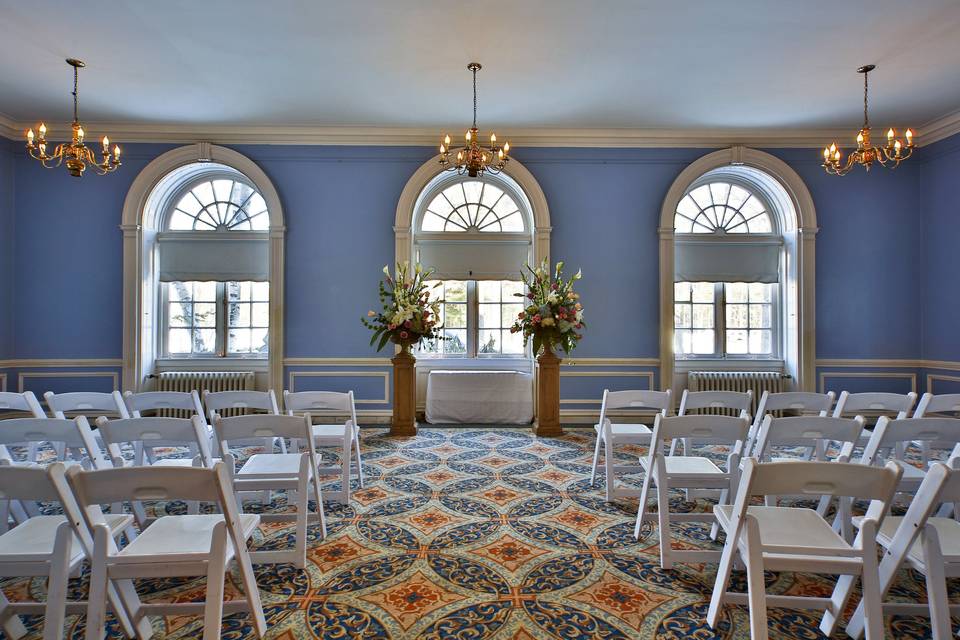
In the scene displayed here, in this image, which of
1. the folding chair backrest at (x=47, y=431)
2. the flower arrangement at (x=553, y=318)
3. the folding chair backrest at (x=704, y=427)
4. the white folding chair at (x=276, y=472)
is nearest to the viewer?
the folding chair backrest at (x=47, y=431)

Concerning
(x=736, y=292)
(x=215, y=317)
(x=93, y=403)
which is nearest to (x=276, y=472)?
(x=93, y=403)

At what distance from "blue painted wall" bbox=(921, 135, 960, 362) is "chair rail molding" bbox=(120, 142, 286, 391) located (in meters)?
8.16

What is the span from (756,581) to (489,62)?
4.61 m

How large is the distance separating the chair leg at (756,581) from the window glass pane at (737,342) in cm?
590

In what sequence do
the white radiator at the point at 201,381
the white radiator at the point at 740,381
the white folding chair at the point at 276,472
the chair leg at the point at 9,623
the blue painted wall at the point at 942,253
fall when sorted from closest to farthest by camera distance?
the chair leg at the point at 9,623 < the white folding chair at the point at 276,472 < the blue painted wall at the point at 942,253 < the white radiator at the point at 201,381 < the white radiator at the point at 740,381

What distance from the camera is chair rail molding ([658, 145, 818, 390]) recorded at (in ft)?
21.8

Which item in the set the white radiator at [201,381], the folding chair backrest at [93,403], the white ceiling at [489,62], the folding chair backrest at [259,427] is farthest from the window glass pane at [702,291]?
the folding chair backrest at [93,403]

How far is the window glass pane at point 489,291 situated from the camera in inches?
286

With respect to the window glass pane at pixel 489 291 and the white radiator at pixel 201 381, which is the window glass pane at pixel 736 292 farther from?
the white radiator at pixel 201 381

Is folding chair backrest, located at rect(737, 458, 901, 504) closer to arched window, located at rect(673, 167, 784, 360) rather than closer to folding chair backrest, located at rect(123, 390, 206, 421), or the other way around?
folding chair backrest, located at rect(123, 390, 206, 421)

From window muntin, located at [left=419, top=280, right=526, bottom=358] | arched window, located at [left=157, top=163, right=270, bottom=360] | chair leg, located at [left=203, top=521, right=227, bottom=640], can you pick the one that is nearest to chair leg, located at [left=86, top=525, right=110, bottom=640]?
chair leg, located at [left=203, top=521, right=227, bottom=640]

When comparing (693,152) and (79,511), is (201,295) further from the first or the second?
(693,152)

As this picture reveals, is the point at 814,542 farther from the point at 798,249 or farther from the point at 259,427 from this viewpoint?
the point at 798,249

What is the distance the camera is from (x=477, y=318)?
7.27 m
